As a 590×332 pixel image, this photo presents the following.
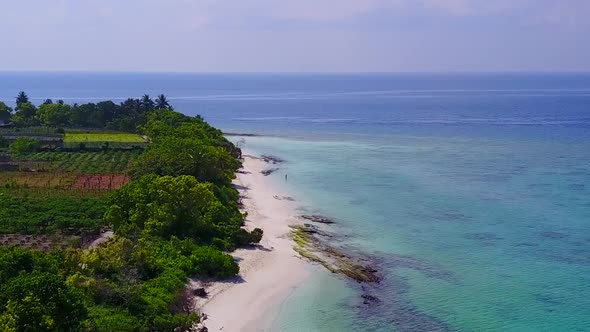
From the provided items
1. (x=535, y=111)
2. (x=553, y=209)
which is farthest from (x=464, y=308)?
(x=535, y=111)

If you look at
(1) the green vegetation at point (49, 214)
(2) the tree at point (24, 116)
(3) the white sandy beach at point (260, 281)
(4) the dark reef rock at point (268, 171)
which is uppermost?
(2) the tree at point (24, 116)

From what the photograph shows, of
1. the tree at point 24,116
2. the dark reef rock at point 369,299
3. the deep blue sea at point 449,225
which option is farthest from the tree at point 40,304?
the tree at point 24,116

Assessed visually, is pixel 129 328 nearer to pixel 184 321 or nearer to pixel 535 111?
pixel 184 321

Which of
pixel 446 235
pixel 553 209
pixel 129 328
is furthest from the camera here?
pixel 553 209

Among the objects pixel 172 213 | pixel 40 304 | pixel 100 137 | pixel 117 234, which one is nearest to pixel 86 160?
pixel 100 137

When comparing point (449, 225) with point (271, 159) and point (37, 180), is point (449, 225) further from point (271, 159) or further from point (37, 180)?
point (37, 180)

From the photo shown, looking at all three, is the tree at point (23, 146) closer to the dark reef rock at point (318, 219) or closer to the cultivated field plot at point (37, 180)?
the cultivated field plot at point (37, 180)

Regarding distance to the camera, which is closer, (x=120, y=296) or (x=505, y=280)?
(x=120, y=296)
